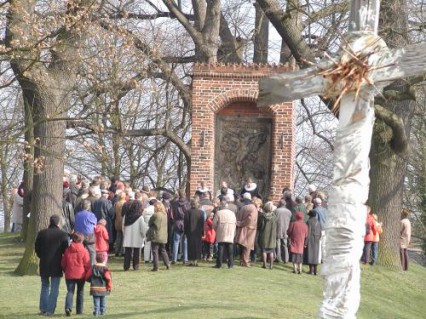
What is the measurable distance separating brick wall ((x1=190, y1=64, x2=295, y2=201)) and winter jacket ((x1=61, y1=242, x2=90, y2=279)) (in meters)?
10.4

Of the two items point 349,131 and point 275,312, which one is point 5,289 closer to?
point 275,312

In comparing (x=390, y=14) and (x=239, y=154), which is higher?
(x=390, y=14)

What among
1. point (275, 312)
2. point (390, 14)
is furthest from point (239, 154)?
point (275, 312)

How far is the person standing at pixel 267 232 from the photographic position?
22.1 meters

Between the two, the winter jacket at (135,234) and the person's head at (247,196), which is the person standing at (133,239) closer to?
the winter jacket at (135,234)

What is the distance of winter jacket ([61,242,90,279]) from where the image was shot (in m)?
15.7

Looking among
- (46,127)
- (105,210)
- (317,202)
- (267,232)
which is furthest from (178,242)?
(46,127)

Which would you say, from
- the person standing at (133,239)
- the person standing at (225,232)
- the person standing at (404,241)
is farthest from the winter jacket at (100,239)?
the person standing at (404,241)

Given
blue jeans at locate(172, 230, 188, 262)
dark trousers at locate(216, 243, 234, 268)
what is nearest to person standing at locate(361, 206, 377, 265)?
dark trousers at locate(216, 243, 234, 268)

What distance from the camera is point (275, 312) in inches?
658

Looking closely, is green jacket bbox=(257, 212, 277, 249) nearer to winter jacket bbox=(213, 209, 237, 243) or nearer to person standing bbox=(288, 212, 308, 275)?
person standing bbox=(288, 212, 308, 275)

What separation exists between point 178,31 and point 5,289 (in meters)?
17.9

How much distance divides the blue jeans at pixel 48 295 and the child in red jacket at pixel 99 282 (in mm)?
649

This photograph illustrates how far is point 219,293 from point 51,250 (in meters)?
3.82
